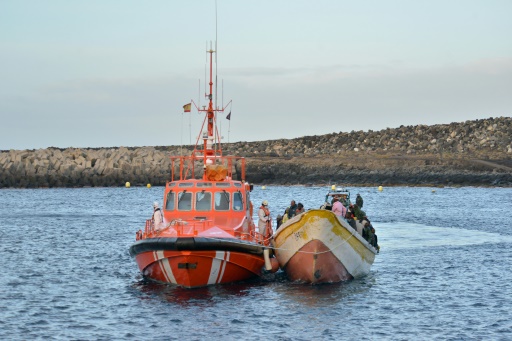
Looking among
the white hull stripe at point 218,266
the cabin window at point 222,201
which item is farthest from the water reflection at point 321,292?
the cabin window at point 222,201

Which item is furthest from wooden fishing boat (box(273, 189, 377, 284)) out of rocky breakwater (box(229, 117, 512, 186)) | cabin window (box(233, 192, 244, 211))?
rocky breakwater (box(229, 117, 512, 186))

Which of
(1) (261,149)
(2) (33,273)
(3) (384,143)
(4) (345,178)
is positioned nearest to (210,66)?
(2) (33,273)

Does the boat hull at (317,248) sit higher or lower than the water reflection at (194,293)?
higher

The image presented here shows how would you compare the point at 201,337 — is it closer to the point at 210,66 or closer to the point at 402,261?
the point at 210,66

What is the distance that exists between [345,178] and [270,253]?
87.0 meters

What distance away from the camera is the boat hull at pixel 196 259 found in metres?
24.6

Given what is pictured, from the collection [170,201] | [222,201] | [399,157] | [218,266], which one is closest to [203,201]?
[222,201]

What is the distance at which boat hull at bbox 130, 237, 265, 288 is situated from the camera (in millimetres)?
24625

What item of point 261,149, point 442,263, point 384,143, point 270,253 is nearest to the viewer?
point 270,253

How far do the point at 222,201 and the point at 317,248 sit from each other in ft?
11.0

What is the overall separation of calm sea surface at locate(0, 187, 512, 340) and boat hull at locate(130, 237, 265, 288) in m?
0.39

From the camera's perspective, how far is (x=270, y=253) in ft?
92.4

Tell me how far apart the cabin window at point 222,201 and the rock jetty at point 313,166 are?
6501 cm

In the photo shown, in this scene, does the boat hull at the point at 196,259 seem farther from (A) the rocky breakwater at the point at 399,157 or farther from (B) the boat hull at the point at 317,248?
(A) the rocky breakwater at the point at 399,157
